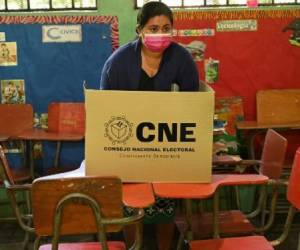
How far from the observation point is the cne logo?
1869 millimetres

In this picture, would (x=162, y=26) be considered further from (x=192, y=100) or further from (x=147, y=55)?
(x=192, y=100)

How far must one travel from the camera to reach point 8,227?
11.9 feet

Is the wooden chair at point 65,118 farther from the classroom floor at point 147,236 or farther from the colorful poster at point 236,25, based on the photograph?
the colorful poster at point 236,25

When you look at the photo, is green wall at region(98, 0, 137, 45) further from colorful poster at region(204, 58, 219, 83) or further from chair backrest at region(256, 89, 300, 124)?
chair backrest at region(256, 89, 300, 124)

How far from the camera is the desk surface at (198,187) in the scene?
5.90 ft

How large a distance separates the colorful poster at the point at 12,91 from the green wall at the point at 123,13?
93cm

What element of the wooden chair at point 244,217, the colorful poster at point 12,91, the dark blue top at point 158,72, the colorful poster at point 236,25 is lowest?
the wooden chair at point 244,217

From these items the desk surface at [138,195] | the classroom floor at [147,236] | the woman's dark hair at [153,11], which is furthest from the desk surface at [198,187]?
the classroom floor at [147,236]

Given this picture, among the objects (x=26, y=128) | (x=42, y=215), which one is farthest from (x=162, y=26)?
(x=26, y=128)

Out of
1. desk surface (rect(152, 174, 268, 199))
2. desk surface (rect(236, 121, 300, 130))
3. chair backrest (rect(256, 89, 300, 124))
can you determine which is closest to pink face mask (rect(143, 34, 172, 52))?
desk surface (rect(152, 174, 268, 199))

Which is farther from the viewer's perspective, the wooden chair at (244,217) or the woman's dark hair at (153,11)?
the wooden chair at (244,217)

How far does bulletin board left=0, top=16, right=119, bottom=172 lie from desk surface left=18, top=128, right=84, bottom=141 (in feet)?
0.93

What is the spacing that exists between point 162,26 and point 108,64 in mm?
344

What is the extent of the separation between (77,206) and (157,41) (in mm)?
972
